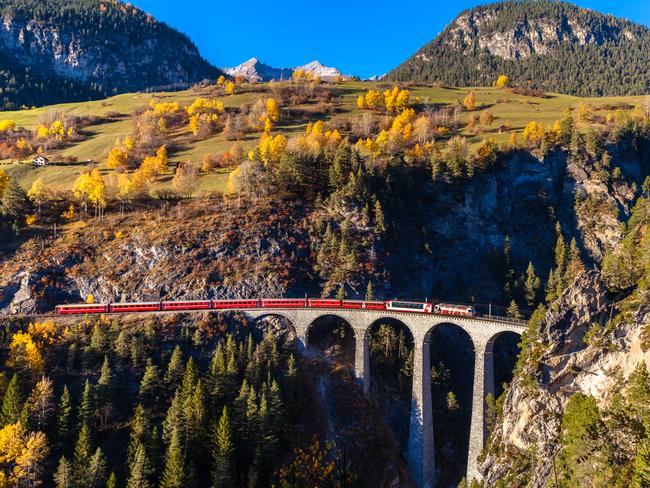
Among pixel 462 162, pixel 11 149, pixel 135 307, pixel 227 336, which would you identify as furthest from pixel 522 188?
pixel 11 149

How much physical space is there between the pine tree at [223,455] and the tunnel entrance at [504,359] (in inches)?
1778

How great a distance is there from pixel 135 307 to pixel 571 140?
102538 millimetres

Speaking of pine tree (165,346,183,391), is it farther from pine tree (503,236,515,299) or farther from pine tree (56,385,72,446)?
pine tree (503,236,515,299)

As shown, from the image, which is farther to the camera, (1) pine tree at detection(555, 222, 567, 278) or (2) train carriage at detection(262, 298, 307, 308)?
(1) pine tree at detection(555, 222, 567, 278)

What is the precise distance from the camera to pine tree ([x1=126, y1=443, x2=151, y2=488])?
45688mm

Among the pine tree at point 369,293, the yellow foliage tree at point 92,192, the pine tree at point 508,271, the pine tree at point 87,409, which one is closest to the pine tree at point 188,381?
the pine tree at point 87,409

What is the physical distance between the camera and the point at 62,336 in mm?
63719

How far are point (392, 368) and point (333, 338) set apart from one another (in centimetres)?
998

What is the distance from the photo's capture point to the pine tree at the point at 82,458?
4603 centimetres

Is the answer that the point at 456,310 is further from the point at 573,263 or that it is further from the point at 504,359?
the point at 573,263

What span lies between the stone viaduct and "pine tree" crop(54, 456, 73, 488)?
97.4 ft

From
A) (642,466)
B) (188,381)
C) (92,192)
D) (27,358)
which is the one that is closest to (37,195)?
(92,192)

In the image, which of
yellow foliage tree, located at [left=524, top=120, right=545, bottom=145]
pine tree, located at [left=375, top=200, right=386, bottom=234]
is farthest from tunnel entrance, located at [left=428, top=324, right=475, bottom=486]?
→ yellow foliage tree, located at [left=524, top=120, right=545, bottom=145]

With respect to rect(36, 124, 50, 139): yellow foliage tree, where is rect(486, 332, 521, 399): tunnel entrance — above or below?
below
